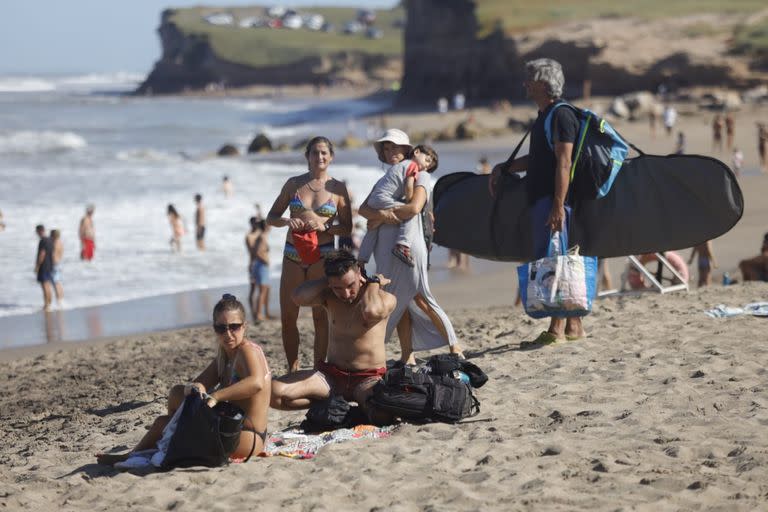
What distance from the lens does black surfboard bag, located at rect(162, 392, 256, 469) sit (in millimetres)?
5203

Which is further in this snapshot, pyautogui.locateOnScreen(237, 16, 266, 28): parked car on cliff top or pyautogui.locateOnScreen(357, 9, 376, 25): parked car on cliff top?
pyautogui.locateOnScreen(357, 9, 376, 25): parked car on cliff top

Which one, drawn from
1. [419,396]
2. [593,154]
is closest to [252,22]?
[593,154]

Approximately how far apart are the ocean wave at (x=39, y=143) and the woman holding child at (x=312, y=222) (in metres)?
Answer: 35.2

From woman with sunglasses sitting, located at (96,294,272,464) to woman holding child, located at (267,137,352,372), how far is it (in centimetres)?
132

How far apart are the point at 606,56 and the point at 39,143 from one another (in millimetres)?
24231

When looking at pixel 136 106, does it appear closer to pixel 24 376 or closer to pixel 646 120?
pixel 646 120

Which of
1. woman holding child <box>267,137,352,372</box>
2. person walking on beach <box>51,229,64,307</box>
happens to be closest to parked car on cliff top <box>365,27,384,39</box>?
person walking on beach <box>51,229,64,307</box>

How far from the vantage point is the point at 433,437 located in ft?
18.8

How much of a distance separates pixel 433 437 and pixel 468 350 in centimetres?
230

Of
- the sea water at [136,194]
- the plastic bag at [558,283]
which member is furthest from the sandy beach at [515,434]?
the sea water at [136,194]

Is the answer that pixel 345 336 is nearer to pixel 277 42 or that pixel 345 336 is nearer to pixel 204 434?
pixel 204 434

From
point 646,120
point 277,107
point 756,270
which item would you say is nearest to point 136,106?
point 277,107

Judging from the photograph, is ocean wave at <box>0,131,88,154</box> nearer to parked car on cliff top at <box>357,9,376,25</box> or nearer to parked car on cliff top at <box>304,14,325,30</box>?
parked car on cliff top at <box>304,14,325,30</box>

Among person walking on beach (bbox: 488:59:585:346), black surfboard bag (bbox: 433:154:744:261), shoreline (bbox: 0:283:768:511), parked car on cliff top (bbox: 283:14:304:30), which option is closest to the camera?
shoreline (bbox: 0:283:768:511)
